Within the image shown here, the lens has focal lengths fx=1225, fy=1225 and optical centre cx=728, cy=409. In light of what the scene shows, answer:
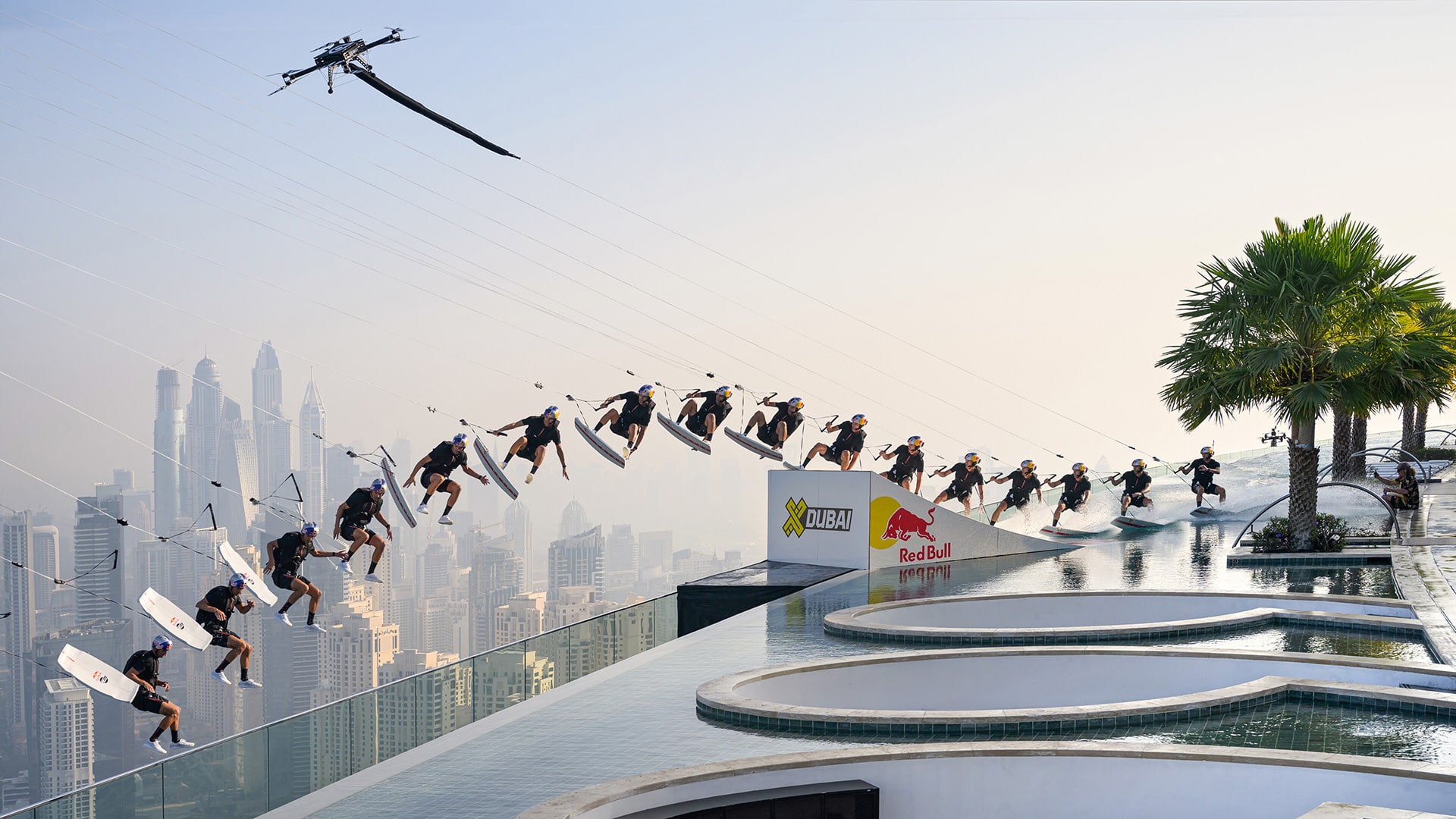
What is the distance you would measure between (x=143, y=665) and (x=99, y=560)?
1.97 m

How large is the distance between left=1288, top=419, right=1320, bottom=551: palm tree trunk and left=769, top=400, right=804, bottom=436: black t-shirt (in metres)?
10.7

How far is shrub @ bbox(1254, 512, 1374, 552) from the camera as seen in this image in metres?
25.4

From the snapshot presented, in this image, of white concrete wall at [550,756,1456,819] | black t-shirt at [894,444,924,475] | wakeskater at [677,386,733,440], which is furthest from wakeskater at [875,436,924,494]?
white concrete wall at [550,756,1456,819]

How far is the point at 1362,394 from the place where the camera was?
23.5 metres

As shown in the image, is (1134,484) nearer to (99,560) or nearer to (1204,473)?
(1204,473)

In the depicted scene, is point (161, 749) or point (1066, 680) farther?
point (161, 749)

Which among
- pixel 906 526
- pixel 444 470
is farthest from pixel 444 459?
pixel 906 526

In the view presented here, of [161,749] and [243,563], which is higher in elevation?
[243,563]

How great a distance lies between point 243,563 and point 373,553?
3100 millimetres

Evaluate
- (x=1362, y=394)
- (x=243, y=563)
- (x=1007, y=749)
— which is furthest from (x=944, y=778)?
(x=1362, y=394)

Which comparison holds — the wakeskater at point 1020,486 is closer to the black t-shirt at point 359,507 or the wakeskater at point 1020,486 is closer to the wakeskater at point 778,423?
the wakeskater at point 778,423

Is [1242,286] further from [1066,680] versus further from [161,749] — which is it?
[161,749]

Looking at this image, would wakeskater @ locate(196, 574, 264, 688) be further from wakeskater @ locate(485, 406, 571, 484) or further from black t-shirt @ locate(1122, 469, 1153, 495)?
black t-shirt @ locate(1122, 469, 1153, 495)

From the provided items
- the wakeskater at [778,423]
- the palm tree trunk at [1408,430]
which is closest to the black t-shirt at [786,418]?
the wakeskater at [778,423]
